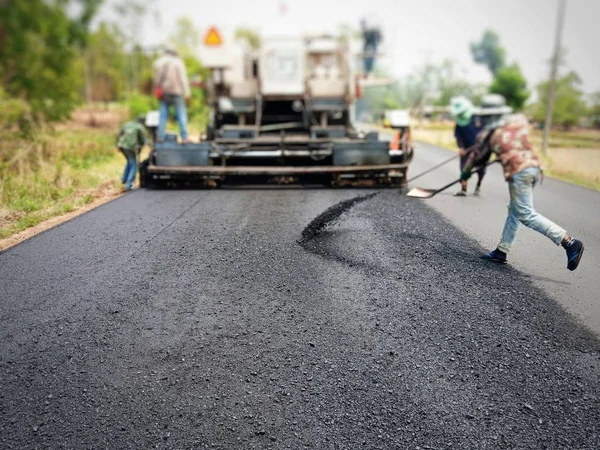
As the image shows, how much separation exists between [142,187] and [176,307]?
528cm

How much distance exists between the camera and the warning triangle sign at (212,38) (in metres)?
8.70

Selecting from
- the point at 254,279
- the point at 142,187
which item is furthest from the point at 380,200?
the point at 142,187

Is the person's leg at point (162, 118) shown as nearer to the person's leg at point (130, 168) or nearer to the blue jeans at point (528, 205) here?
the person's leg at point (130, 168)

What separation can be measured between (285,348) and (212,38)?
7.25 metres

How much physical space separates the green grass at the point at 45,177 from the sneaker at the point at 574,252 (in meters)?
6.09

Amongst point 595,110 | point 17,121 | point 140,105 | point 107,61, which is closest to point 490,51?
point 595,110

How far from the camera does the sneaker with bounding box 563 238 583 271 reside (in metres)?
4.26

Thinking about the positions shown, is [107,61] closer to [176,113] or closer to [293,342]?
[176,113]

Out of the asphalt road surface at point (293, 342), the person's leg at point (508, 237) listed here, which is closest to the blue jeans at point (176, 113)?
the asphalt road surface at point (293, 342)

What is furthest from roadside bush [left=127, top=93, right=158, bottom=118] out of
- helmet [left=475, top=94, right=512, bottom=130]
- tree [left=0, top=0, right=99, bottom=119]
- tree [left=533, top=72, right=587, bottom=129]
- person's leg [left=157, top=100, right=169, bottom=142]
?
tree [left=533, top=72, right=587, bottom=129]

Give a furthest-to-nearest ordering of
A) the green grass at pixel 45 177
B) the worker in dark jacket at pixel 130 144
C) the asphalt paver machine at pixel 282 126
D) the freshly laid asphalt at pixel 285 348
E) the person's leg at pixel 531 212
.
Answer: the worker in dark jacket at pixel 130 144 < the asphalt paver machine at pixel 282 126 < the green grass at pixel 45 177 < the person's leg at pixel 531 212 < the freshly laid asphalt at pixel 285 348

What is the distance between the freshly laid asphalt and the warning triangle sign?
4.97 meters

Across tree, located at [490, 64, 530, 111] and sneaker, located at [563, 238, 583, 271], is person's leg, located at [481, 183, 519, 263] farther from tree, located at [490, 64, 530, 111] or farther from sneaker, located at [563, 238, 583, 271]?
tree, located at [490, 64, 530, 111]

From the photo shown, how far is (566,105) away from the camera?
46344 millimetres
